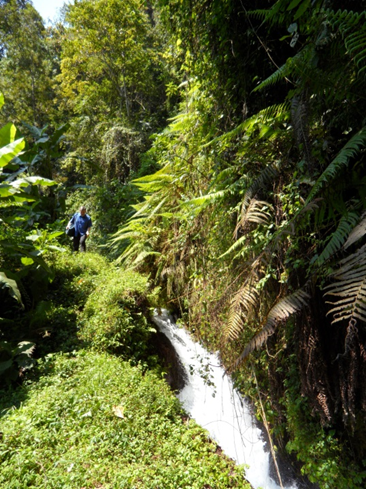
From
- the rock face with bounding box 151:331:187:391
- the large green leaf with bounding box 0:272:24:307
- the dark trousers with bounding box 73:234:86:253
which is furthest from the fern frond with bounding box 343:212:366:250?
the dark trousers with bounding box 73:234:86:253

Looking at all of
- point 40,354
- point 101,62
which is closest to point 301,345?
point 40,354

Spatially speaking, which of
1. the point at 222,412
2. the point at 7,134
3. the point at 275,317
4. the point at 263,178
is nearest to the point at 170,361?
the point at 222,412

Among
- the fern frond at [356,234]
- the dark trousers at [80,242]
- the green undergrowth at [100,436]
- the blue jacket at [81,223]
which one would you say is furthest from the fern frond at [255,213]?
the dark trousers at [80,242]

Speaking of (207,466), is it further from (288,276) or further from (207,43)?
(207,43)

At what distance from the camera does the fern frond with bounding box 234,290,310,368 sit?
208 cm

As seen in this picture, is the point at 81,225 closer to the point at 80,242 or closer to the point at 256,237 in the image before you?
the point at 80,242

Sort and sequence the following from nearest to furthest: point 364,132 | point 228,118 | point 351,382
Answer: point 364,132
point 351,382
point 228,118

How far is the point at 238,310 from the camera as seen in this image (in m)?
2.48

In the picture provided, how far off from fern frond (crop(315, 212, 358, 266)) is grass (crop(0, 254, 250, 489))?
2441 millimetres

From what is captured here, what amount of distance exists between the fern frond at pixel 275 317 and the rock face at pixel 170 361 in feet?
9.73

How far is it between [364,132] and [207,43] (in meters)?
2.68

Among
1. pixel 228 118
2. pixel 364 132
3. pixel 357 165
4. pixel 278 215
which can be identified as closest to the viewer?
pixel 364 132

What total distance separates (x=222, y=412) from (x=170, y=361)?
120 cm

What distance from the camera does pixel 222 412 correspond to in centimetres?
417
